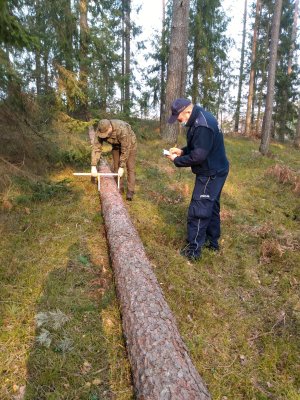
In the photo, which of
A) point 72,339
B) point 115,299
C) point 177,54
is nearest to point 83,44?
point 177,54

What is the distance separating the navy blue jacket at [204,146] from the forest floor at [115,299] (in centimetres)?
148

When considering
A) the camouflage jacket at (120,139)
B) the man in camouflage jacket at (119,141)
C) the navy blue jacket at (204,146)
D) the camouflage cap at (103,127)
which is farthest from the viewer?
the camouflage jacket at (120,139)

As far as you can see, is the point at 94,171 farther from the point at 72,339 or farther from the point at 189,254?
the point at 72,339

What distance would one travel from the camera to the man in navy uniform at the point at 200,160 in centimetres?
422

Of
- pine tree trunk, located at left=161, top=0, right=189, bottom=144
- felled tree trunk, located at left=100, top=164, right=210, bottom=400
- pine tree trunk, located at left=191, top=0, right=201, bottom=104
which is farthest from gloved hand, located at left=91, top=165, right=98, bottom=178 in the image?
pine tree trunk, located at left=191, top=0, right=201, bottom=104

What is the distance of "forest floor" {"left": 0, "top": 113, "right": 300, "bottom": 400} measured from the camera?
281 centimetres

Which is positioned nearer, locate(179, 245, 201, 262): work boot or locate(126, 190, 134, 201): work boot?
locate(179, 245, 201, 262): work boot

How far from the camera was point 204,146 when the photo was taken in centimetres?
421

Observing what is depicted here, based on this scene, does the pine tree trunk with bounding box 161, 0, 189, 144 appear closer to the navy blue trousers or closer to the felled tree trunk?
the navy blue trousers

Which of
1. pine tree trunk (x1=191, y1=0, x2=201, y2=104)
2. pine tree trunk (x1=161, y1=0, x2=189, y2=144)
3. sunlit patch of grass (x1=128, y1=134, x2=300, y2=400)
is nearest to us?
sunlit patch of grass (x1=128, y1=134, x2=300, y2=400)

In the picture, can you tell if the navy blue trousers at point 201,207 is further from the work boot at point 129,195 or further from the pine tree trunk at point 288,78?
the pine tree trunk at point 288,78

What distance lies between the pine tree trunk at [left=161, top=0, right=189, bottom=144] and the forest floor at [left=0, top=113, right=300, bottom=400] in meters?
5.82

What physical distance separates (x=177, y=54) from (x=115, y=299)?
10.2 m

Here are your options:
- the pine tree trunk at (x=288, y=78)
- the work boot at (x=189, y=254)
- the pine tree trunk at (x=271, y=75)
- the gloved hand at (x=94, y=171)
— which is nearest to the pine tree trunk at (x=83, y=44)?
the gloved hand at (x=94, y=171)
